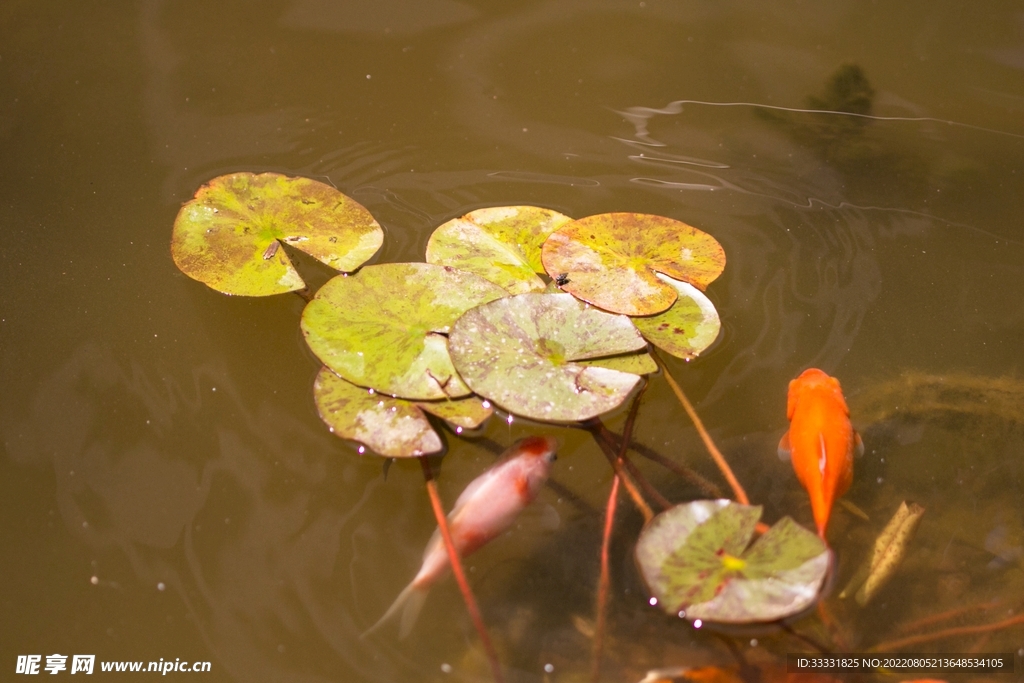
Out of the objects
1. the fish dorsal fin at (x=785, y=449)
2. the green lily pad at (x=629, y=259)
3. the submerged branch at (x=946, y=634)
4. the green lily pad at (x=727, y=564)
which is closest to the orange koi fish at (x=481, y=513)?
the green lily pad at (x=727, y=564)

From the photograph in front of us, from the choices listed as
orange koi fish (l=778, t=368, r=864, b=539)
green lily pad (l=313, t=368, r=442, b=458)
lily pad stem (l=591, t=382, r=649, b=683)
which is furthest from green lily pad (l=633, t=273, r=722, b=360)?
green lily pad (l=313, t=368, r=442, b=458)

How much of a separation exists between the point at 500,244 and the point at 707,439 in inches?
24.7

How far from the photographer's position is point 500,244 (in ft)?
5.56

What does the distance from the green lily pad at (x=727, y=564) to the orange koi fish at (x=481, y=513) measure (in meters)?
0.25

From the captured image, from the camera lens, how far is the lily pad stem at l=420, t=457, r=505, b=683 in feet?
4.32

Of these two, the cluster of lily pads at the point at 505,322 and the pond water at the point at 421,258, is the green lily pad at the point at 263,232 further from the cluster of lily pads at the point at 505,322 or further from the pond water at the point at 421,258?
the pond water at the point at 421,258

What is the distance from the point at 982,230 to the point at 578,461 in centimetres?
136

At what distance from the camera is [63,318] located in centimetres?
175

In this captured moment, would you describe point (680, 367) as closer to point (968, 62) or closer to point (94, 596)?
point (94, 596)

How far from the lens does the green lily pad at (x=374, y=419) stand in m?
1.35

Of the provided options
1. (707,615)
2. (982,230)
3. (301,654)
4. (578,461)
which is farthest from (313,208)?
(982,230)

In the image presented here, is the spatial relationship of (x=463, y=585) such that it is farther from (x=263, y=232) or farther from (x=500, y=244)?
(x=263, y=232)

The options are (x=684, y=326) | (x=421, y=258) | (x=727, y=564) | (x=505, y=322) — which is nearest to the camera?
(x=727, y=564)

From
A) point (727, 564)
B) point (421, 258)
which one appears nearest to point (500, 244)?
point (421, 258)
